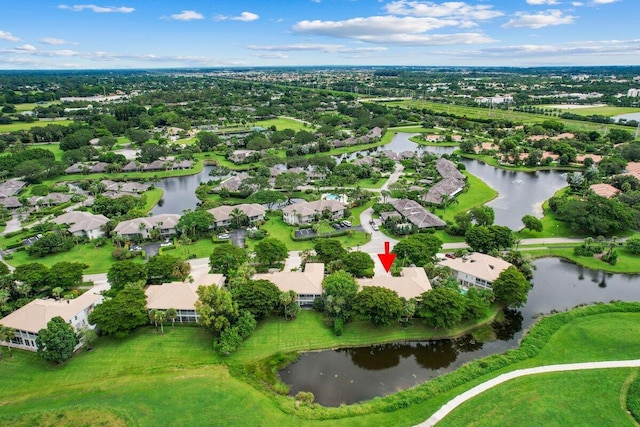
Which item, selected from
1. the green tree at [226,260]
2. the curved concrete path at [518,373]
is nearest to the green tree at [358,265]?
the green tree at [226,260]

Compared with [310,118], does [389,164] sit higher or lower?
lower

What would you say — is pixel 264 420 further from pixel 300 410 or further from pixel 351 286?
pixel 351 286

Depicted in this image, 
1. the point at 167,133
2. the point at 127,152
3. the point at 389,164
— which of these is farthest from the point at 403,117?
the point at 127,152

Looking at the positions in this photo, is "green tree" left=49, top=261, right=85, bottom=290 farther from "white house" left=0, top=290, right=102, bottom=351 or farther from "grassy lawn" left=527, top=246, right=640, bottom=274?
"grassy lawn" left=527, top=246, right=640, bottom=274

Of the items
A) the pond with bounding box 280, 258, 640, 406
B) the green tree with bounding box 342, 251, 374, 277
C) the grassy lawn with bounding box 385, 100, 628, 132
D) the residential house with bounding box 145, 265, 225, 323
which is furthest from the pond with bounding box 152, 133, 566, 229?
the grassy lawn with bounding box 385, 100, 628, 132

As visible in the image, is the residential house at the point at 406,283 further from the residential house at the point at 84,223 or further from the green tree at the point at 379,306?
the residential house at the point at 84,223

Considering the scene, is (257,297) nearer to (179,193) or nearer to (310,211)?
(310,211)

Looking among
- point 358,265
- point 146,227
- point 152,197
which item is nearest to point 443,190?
point 358,265
